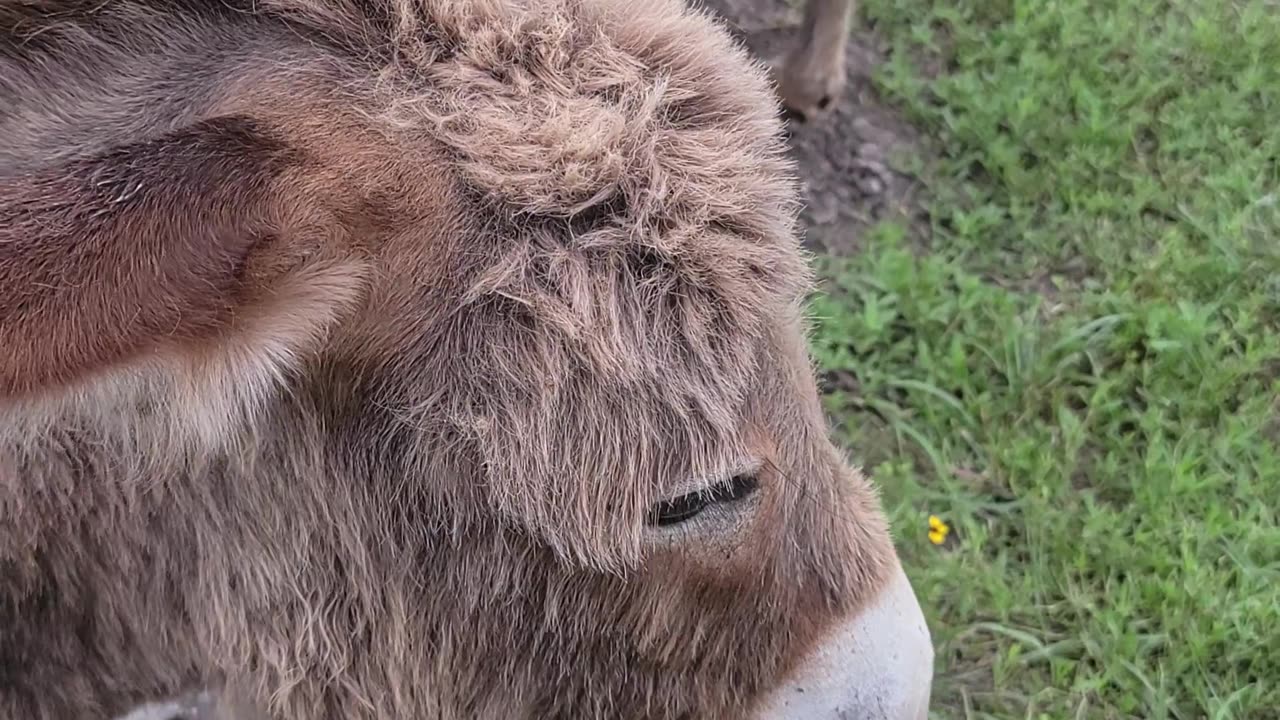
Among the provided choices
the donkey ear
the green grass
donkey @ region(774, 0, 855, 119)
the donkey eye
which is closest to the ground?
the green grass

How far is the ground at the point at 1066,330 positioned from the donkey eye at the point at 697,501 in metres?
1.66

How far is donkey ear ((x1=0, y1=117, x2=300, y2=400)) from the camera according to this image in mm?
1030

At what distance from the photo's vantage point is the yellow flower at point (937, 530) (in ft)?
10.7

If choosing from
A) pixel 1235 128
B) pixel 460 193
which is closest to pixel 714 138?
pixel 460 193

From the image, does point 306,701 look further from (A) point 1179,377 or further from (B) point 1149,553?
(A) point 1179,377

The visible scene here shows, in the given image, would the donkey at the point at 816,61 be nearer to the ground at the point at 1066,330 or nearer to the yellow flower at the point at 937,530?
the ground at the point at 1066,330

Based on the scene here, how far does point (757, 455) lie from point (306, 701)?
0.77 meters

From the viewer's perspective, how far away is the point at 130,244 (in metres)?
1.11

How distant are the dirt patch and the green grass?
0.09 m

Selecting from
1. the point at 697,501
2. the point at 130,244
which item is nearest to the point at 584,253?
the point at 697,501

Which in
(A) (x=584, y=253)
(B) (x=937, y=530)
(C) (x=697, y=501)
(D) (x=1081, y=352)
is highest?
(A) (x=584, y=253)

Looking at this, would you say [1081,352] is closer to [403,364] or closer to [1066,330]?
[1066,330]

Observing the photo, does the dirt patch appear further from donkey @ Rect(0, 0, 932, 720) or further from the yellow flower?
donkey @ Rect(0, 0, 932, 720)

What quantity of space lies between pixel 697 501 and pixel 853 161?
285 centimetres
